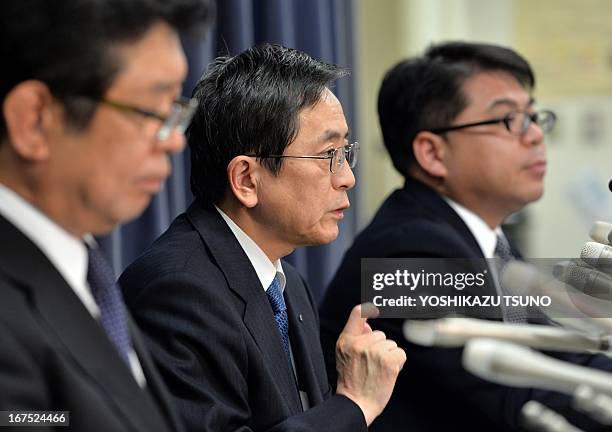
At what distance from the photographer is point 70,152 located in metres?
0.87

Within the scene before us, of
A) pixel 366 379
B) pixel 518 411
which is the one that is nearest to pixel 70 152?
pixel 366 379

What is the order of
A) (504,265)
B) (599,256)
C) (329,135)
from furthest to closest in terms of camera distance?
(504,265) < (329,135) < (599,256)

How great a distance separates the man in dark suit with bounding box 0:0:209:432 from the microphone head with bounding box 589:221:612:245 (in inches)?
25.0

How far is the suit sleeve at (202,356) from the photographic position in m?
1.18

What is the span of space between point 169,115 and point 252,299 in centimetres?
46

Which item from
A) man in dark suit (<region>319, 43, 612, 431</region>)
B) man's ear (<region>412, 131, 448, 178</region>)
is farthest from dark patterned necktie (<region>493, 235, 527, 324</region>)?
man's ear (<region>412, 131, 448, 178</region>)

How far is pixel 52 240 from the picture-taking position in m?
0.90

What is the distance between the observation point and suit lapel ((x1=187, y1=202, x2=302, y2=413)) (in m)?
1.30

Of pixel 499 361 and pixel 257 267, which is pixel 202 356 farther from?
pixel 499 361

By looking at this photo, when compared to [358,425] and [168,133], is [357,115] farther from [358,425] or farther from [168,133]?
[168,133]

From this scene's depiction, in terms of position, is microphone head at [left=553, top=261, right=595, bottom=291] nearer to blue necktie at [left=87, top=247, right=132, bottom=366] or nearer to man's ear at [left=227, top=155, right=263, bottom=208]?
man's ear at [left=227, top=155, right=263, bottom=208]

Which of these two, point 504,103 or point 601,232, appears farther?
point 504,103

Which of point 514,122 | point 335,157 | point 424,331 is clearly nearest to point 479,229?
point 514,122

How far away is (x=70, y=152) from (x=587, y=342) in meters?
0.51
